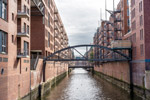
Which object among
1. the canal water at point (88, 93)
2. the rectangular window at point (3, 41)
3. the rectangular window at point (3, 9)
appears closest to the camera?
the rectangular window at point (3, 9)

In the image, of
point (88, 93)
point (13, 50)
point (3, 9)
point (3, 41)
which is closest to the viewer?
point (3, 9)

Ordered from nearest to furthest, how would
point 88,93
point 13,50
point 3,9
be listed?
point 3,9, point 13,50, point 88,93

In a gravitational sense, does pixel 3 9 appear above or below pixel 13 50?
above

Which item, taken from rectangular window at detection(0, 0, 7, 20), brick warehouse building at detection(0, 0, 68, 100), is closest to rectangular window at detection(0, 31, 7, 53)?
brick warehouse building at detection(0, 0, 68, 100)

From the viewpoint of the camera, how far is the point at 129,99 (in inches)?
1094

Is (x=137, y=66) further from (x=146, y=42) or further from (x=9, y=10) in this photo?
(x=9, y=10)

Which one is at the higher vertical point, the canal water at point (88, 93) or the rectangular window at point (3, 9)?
the rectangular window at point (3, 9)

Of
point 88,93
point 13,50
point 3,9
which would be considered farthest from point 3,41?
point 88,93

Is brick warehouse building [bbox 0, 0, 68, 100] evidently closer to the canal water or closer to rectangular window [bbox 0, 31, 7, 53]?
rectangular window [bbox 0, 31, 7, 53]

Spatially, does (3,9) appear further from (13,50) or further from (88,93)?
(88,93)

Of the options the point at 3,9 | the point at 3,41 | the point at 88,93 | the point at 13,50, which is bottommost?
the point at 88,93

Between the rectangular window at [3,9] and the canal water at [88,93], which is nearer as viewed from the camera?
the rectangular window at [3,9]

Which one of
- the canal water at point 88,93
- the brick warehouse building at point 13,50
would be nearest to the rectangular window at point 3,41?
the brick warehouse building at point 13,50

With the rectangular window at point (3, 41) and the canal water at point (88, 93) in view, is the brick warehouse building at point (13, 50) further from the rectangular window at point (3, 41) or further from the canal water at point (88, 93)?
the canal water at point (88, 93)
